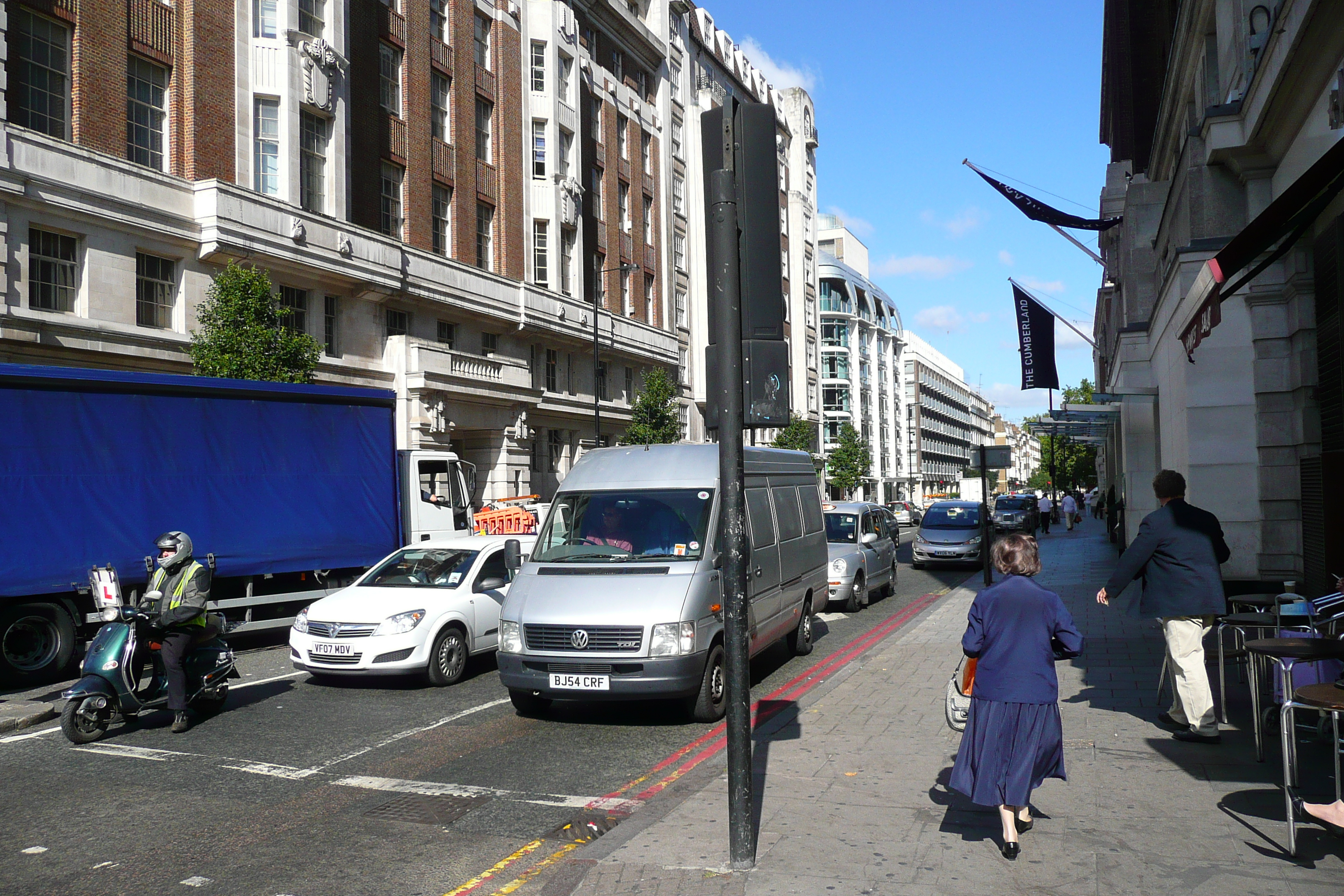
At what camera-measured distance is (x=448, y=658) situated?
1066 centimetres

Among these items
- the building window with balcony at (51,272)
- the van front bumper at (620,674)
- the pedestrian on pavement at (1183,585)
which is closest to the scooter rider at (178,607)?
the van front bumper at (620,674)

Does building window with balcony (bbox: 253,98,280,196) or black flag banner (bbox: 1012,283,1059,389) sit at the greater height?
building window with balcony (bbox: 253,98,280,196)

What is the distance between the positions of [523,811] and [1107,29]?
1378 inches

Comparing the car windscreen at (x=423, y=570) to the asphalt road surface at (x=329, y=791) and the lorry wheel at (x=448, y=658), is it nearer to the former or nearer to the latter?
the lorry wheel at (x=448, y=658)

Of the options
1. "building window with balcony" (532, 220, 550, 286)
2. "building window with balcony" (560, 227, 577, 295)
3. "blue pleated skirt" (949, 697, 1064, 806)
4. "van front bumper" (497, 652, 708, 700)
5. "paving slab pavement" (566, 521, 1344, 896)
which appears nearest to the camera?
"paving slab pavement" (566, 521, 1344, 896)

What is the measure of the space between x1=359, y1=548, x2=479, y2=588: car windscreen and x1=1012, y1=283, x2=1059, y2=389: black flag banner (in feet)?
73.9

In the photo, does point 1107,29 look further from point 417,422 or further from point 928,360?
point 928,360

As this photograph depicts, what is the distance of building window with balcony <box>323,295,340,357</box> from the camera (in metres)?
27.4

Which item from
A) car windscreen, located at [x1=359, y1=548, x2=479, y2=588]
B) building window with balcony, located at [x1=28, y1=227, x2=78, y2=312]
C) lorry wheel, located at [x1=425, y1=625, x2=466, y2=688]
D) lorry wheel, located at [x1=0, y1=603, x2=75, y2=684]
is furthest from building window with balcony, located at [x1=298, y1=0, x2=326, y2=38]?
lorry wheel, located at [x1=425, y1=625, x2=466, y2=688]

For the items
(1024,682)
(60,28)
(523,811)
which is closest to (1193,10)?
(1024,682)

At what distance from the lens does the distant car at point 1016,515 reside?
39250mm

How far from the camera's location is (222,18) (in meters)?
24.3

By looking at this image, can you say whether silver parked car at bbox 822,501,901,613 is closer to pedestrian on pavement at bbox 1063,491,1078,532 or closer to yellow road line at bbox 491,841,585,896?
yellow road line at bbox 491,841,585,896

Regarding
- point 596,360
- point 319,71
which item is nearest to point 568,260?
point 596,360
